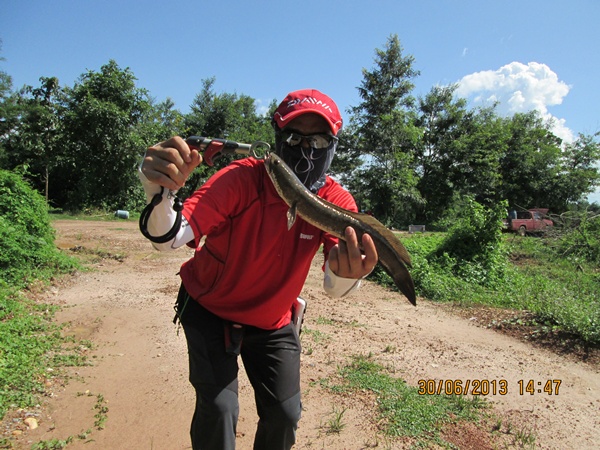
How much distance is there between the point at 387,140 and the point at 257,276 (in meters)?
26.0

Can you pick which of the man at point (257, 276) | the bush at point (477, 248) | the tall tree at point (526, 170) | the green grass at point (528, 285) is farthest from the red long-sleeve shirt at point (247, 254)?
the tall tree at point (526, 170)

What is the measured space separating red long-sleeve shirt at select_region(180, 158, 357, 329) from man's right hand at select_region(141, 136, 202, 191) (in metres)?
0.44

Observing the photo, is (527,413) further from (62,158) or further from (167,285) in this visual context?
(62,158)

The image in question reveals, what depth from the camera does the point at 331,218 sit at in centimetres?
212

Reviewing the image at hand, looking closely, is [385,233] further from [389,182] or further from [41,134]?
[41,134]

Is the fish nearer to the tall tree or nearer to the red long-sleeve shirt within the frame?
the red long-sleeve shirt

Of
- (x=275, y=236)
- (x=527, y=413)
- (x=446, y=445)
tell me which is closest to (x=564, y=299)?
(x=527, y=413)

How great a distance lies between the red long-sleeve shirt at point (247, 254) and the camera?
2.38 meters

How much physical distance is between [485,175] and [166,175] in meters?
32.8

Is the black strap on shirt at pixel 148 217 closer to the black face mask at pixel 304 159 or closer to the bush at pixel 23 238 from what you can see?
the black face mask at pixel 304 159

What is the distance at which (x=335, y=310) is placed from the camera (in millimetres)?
7180

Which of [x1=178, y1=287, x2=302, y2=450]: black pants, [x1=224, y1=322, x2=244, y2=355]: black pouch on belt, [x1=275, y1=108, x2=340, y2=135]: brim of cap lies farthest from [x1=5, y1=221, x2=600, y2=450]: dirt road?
[x1=275, y1=108, x2=340, y2=135]: brim of cap

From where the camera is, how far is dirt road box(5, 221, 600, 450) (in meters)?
3.49

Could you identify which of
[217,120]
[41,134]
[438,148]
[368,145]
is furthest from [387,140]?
[41,134]
